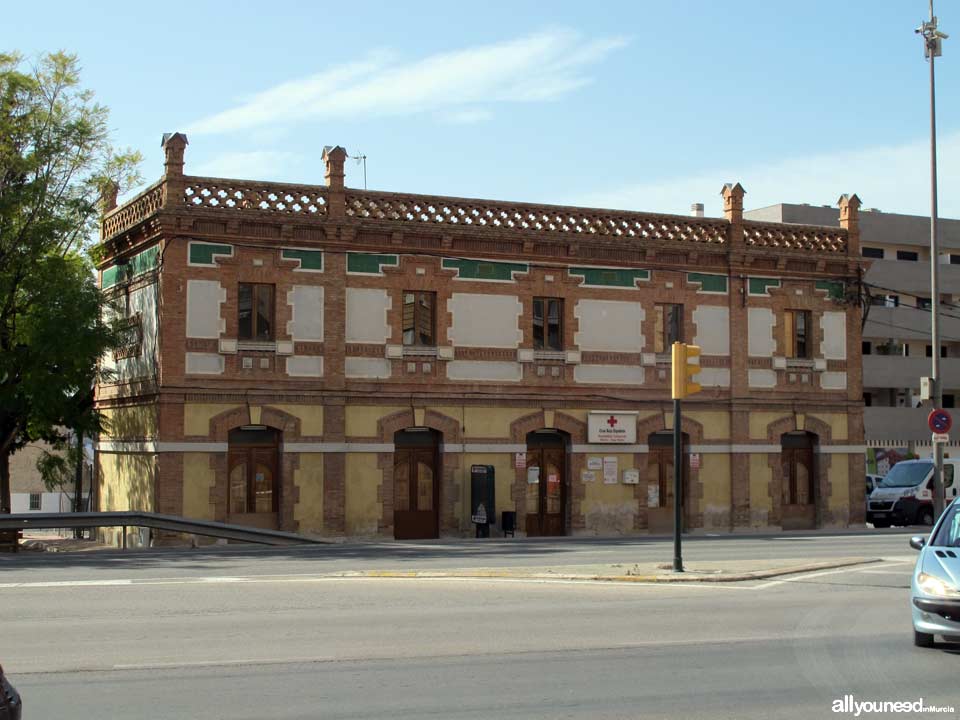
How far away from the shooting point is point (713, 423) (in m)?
36.9

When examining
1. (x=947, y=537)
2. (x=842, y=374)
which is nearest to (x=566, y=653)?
(x=947, y=537)

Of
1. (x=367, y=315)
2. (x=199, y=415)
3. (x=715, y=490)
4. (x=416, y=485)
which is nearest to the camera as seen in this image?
(x=199, y=415)

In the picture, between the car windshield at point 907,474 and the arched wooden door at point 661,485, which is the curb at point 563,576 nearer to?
the arched wooden door at point 661,485

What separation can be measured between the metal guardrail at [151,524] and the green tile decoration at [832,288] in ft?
56.6

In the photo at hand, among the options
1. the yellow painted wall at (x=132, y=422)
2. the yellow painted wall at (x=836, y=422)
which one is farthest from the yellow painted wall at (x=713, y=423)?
the yellow painted wall at (x=132, y=422)

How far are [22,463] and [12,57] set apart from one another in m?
32.5

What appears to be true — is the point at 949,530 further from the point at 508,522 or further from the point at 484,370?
the point at 484,370

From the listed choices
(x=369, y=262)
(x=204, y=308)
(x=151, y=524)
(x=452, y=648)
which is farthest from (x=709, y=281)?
(x=452, y=648)

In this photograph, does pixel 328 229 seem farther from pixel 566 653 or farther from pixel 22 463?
pixel 22 463

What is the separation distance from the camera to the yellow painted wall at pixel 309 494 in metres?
32.1

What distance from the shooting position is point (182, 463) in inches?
1214

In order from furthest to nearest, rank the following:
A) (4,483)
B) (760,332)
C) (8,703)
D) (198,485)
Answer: (760,332) → (4,483) → (198,485) → (8,703)

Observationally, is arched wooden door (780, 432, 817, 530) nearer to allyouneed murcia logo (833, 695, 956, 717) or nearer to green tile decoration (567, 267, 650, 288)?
green tile decoration (567, 267, 650, 288)

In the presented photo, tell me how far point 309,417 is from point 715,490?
1201 cm
